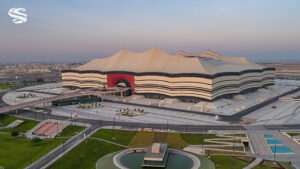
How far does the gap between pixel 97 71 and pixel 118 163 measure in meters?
114

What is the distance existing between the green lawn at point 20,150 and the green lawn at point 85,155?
24.2 ft

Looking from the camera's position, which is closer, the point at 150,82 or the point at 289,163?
the point at 289,163

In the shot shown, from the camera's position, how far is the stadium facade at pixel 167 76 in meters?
124

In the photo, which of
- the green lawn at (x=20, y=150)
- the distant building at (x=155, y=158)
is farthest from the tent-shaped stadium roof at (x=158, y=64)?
the green lawn at (x=20, y=150)

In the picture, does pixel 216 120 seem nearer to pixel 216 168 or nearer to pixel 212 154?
pixel 212 154

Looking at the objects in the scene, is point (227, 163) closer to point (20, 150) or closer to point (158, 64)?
point (20, 150)

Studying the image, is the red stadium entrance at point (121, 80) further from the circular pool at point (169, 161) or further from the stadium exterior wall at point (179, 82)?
the circular pool at point (169, 161)

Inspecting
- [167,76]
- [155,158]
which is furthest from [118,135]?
[167,76]

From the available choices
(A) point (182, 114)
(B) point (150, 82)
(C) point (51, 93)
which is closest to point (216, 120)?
(A) point (182, 114)

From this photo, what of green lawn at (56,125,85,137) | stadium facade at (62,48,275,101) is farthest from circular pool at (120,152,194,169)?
stadium facade at (62,48,275,101)

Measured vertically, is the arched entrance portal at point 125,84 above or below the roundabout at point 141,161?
above

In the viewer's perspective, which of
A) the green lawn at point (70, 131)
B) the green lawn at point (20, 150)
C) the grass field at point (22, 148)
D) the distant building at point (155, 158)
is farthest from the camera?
the green lawn at point (70, 131)

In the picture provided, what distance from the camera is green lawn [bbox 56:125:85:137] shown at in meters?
75.2

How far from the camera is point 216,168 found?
52062mm
